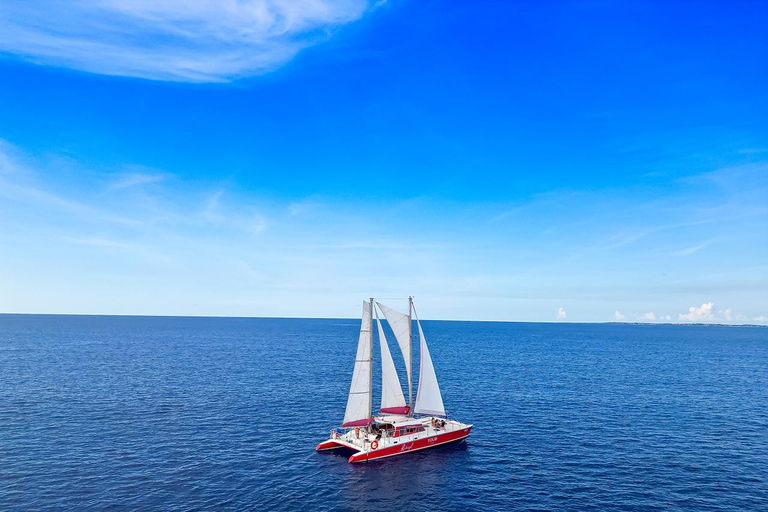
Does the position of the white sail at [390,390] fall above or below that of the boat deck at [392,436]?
above

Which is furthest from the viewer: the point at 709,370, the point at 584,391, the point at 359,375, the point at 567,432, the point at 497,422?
the point at 709,370

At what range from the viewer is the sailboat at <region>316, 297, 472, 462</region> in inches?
2393

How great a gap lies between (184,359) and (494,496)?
13479 centimetres

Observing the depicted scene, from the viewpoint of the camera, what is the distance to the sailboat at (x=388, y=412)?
60781 mm

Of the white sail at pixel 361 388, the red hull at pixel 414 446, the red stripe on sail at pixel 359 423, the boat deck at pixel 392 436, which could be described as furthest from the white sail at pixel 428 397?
the white sail at pixel 361 388

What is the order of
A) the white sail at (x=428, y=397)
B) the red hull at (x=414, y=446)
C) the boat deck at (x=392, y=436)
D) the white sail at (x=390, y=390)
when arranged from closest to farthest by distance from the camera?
1. the red hull at (x=414, y=446)
2. the boat deck at (x=392, y=436)
3. the white sail at (x=390, y=390)
4. the white sail at (x=428, y=397)

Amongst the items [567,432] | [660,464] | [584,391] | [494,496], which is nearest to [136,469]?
[494,496]

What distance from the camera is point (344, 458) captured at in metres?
59.8

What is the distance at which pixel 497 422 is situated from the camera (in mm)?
75812

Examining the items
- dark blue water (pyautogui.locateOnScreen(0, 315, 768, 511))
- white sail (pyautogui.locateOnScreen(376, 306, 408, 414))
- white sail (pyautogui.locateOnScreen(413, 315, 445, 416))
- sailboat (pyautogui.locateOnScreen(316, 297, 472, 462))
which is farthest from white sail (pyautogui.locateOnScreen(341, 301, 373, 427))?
white sail (pyautogui.locateOnScreen(413, 315, 445, 416))

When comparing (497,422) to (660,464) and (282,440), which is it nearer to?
(660,464)

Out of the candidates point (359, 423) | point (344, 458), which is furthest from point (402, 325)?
point (344, 458)

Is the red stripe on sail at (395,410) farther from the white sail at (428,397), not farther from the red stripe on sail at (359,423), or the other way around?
the red stripe on sail at (359,423)

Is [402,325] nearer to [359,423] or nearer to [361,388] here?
[361,388]
